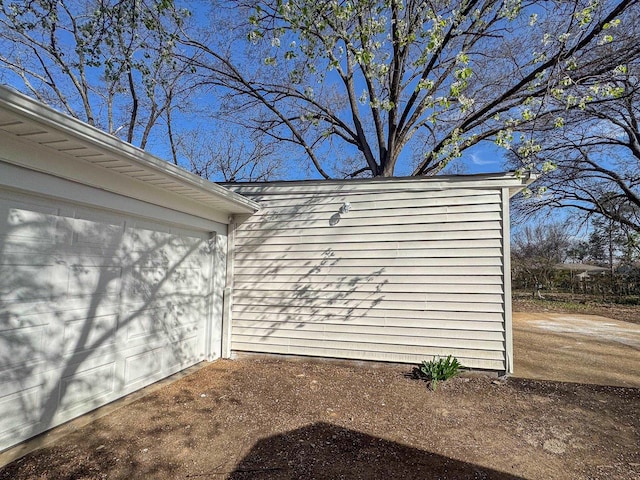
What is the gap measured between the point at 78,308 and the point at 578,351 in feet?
25.2

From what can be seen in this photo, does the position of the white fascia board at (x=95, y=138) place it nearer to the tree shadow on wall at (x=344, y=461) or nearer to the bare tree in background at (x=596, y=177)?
the tree shadow on wall at (x=344, y=461)

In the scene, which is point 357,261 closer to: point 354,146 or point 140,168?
point 140,168

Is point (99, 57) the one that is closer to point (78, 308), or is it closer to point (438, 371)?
point (78, 308)

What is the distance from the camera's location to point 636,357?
5781mm

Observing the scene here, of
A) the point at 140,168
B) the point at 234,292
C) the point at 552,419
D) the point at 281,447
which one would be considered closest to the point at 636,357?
the point at 552,419

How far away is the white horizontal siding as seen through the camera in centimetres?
470

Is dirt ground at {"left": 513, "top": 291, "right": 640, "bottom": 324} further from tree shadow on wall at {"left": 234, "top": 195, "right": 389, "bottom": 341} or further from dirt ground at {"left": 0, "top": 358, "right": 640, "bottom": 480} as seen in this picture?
tree shadow on wall at {"left": 234, "top": 195, "right": 389, "bottom": 341}

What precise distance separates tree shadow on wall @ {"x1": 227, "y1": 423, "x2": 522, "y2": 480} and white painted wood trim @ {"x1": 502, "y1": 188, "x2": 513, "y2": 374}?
2.36 meters

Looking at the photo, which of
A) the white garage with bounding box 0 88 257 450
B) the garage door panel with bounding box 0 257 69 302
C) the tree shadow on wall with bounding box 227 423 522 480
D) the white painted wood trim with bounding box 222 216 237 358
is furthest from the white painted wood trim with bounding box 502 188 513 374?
the garage door panel with bounding box 0 257 69 302

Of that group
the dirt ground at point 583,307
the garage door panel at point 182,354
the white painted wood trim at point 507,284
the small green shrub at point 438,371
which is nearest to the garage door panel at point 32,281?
the garage door panel at point 182,354

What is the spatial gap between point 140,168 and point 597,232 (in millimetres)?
21067

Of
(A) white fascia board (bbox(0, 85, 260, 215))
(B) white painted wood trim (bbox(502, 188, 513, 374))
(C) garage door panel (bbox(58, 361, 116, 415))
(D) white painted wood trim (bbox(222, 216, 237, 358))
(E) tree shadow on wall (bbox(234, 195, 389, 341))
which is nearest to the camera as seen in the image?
(A) white fascia board (bbox(0, 85, 260, 215))

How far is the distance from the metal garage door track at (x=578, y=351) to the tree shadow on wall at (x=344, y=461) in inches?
107

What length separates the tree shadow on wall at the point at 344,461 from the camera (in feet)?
8.09
